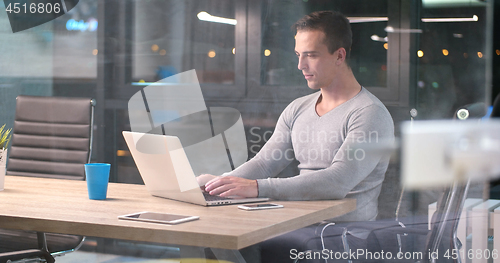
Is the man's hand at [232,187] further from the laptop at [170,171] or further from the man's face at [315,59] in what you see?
the man's face at [315,59]

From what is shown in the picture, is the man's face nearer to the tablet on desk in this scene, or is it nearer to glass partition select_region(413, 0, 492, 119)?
glass partition select_region(413, 0, 492, 119)

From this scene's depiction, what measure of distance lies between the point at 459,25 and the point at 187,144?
44.9 inches

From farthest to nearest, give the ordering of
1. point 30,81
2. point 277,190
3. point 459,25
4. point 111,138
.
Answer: point 30,81 → point 111,138 → point 459,25 → point 277,190

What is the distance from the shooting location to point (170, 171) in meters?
1.56

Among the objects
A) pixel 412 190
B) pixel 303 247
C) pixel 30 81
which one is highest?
pixel 30 81

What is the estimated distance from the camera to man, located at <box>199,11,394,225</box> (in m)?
1.83

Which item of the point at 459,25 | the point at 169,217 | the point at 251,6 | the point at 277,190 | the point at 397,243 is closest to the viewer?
the point at 169,217

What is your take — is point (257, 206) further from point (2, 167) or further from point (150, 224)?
point (2, 167)

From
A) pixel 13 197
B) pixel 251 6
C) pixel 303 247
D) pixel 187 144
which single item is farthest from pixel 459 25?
pixel 13 197

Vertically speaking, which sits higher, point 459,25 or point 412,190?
point 459,25

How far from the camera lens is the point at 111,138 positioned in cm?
249

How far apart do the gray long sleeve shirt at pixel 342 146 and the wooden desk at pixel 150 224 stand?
6.5 inches

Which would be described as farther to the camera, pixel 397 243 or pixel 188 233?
pixel 397 243

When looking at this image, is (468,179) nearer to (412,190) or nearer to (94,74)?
(412,190)
